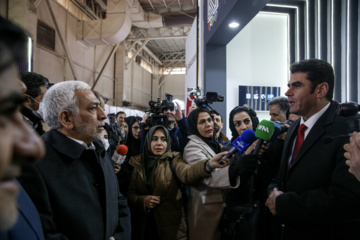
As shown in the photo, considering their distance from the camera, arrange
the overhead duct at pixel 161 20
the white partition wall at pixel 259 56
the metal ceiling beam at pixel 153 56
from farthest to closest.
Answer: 1. the metal ceiling beam at pixel 153 56
2. the overhead duct at pixel 161 20
3. the white partition wall at pixel 259 56

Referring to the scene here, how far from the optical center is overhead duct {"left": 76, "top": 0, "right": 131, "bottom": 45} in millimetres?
8883

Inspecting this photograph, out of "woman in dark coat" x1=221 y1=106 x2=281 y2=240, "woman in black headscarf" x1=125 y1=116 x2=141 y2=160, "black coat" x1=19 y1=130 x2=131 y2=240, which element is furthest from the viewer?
"woman in black headscarf" x1=125 y1=116 x2=141 y2=160

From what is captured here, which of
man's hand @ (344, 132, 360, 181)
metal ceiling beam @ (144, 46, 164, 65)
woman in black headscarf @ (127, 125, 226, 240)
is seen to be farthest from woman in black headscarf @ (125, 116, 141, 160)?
metal ceiling beam @ (144, 46, 164, 65)

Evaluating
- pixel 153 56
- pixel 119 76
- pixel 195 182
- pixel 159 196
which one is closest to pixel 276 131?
pixel 195 182

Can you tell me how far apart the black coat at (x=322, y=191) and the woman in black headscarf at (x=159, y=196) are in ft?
2.32

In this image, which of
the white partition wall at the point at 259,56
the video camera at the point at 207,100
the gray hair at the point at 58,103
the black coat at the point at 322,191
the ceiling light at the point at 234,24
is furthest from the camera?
the white partition wall at the point at 259,56

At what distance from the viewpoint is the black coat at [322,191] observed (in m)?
1.16

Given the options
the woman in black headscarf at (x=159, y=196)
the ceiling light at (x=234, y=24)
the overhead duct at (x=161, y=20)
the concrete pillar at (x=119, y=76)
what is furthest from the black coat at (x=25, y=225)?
the concrete pillar at (x=119, y=76)

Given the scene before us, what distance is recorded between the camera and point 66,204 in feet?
3.64

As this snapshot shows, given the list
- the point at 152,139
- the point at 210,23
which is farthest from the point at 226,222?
the point at 210,23

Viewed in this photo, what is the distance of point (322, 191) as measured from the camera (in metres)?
1.21

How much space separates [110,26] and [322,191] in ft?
30.2

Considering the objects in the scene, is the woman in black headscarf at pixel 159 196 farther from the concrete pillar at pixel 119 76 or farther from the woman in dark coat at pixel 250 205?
the concrete pillar at pixel 119 76

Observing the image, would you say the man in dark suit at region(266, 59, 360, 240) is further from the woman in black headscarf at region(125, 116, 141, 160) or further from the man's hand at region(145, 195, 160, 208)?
the woman in black headscarf at region(125, 116, 141, 160)
